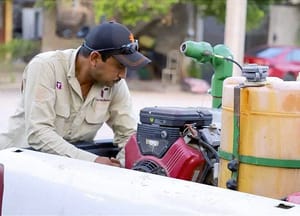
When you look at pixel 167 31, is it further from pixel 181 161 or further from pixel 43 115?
pixel 181 161

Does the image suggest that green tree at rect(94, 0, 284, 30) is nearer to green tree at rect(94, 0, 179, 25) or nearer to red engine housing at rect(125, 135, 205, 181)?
green tree at rect(94, 0, 179, 25)

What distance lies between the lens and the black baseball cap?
10.5ft

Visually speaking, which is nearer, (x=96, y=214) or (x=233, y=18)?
(x=96, y=214)

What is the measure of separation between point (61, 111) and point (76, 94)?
11cm

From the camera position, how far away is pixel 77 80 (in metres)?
3.40

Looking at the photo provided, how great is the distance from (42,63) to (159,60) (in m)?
19.3

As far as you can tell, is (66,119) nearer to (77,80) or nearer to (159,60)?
(77,80)

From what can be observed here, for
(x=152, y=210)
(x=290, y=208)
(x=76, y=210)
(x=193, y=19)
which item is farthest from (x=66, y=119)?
(x=193, y=19)

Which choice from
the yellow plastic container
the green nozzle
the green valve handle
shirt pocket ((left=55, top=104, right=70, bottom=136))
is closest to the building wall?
the green valve handle

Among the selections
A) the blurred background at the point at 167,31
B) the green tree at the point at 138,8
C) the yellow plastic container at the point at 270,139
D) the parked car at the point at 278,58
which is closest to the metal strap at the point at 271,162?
the yellow plastic container at the point at 270,139

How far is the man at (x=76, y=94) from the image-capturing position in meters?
3.21

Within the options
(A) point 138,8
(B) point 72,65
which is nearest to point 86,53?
(B) point 72,65

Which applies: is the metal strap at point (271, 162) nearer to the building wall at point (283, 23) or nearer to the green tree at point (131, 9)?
the green tree at point (131, 9)

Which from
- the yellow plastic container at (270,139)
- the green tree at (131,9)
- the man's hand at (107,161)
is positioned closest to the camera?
the yellow plastic container at (270,139)
